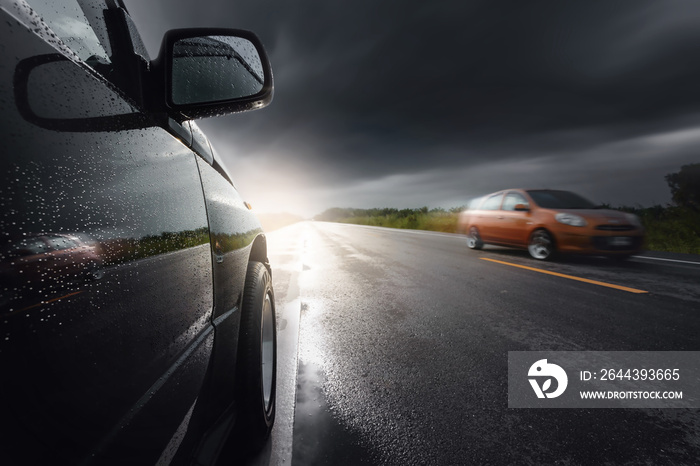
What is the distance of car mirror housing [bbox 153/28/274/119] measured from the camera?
1024 millimetres

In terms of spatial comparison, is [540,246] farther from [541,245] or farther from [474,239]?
[474,239]

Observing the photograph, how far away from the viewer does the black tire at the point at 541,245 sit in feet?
22.0

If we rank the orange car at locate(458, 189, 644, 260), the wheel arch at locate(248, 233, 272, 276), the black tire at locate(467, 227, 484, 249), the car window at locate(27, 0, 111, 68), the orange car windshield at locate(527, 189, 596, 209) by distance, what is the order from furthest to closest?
the black tire at locate(467, 227, 484, 249) → the orange car windshield at locate(527, 189, 596, 209) → the orange car at locate(458, 189, 644, 260) → the wheel arch at locate(248, 233, 272, 276) → the car window at locate(27, 0, 111, 68)

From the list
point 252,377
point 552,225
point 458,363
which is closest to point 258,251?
point 252,377

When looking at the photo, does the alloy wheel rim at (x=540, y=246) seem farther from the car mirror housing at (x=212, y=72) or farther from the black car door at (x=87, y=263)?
the black car door at (x=87, y=263)

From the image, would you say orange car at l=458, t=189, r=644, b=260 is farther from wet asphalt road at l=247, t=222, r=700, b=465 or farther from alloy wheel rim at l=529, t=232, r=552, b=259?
wet asphalt road at l=247, t=222, r=700, b=465

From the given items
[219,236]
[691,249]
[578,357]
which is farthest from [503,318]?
[691,249]

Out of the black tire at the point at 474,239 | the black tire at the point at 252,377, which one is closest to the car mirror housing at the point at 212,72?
the black tire at the point at 252,377

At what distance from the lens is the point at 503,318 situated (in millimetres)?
3295

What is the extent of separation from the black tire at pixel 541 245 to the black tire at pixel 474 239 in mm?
1854

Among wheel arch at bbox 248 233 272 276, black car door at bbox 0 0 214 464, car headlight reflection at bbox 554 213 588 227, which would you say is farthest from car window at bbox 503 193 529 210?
black car door at bbox 0 0 214 464

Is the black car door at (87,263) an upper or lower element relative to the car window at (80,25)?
Result: lower

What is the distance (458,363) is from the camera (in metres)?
2.37

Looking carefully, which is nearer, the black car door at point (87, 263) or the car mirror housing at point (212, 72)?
the black car door at point (87, 263)
